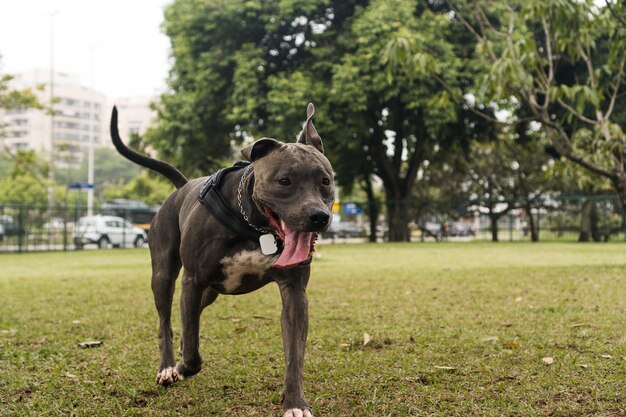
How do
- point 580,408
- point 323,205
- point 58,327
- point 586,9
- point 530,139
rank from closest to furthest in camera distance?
point 323,205 → point 580,408 → point 58,327 → point 586,9 → point 530,139

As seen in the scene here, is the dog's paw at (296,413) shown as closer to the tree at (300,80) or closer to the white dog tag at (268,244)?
the white dog tag at (268,244)

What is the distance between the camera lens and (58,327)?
5.99 meters

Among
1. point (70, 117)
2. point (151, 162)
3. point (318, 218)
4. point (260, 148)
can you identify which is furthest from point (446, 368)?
point (70, 117)

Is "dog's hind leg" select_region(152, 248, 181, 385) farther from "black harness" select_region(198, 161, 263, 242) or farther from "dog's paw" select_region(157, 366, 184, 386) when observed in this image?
"black harness" select_region(198, 161, 263, 242)

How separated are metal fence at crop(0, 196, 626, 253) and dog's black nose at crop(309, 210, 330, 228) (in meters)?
22.5

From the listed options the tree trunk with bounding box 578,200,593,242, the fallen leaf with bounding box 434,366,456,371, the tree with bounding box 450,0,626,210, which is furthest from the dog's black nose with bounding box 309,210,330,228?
the tree trunk with bounding box 578,200,593,242

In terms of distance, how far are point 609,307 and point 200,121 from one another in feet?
63.6

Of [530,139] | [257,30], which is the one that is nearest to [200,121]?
[257,30]

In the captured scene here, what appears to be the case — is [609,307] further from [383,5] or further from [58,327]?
[383,5]

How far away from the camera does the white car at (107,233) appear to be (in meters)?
24.8

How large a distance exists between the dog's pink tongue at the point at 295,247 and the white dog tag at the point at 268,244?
1.01 ft

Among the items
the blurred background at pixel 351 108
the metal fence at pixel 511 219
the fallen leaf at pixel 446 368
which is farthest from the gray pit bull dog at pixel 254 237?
the metal fence at pixel 511 219

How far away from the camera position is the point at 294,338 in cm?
313

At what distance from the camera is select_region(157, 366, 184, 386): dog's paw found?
12.3ft
